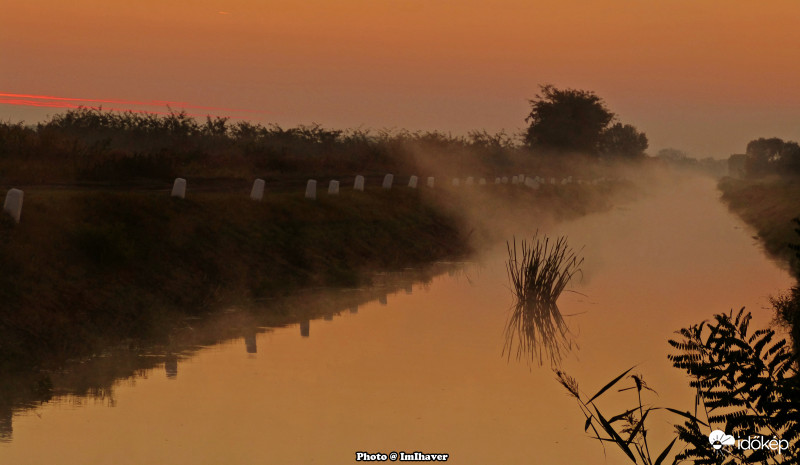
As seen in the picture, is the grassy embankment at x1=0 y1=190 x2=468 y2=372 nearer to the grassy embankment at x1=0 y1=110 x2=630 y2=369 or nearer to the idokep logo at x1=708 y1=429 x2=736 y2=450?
the grassy embankment at x1=0 y1=110 x2=630 y2=369

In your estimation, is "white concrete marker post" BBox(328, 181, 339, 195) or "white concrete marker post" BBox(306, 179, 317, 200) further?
"white concrete marker post" BBox(328, 181, 339, 195)

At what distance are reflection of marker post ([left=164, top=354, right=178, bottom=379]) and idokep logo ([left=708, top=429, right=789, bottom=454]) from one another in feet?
26.0

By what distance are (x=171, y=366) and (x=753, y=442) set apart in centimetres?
882

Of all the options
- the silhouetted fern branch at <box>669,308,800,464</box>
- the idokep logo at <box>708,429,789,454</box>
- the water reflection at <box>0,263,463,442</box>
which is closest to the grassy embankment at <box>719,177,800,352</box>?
the silhouetted fern branch at <box>669,308,800,464</box>

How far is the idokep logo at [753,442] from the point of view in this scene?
21.4ft

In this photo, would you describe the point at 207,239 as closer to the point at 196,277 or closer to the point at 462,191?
the point at 196,277

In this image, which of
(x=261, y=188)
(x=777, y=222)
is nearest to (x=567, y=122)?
(x=777, y=222)

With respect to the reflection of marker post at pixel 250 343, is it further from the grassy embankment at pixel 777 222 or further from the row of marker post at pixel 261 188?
the grassy embankment at pixel 777 222

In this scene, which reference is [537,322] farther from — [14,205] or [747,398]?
[747,398]

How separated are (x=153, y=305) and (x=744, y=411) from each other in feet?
39.8

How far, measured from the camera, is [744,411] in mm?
6715

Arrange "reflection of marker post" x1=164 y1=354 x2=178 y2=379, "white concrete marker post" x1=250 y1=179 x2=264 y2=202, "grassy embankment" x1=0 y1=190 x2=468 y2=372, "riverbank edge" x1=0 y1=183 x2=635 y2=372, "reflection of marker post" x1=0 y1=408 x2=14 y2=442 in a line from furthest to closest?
"white concrete marker post" x1=250 y1=179 x2=264 y2=202
"grassy embankment" x1=0 y1=190 x2=468 y2=372
"riverbank edge" x1=0 y1=183 x2=635 y2=372
"reflection of marker post" x1=164 y1=354 x2=178 y2=379
"reflection of marker post" x1=0 y1=408 x2=14 y2=442

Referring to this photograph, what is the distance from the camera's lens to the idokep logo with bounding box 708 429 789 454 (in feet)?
21.4

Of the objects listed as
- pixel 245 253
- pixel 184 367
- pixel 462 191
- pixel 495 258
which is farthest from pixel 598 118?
pixel 184 367
